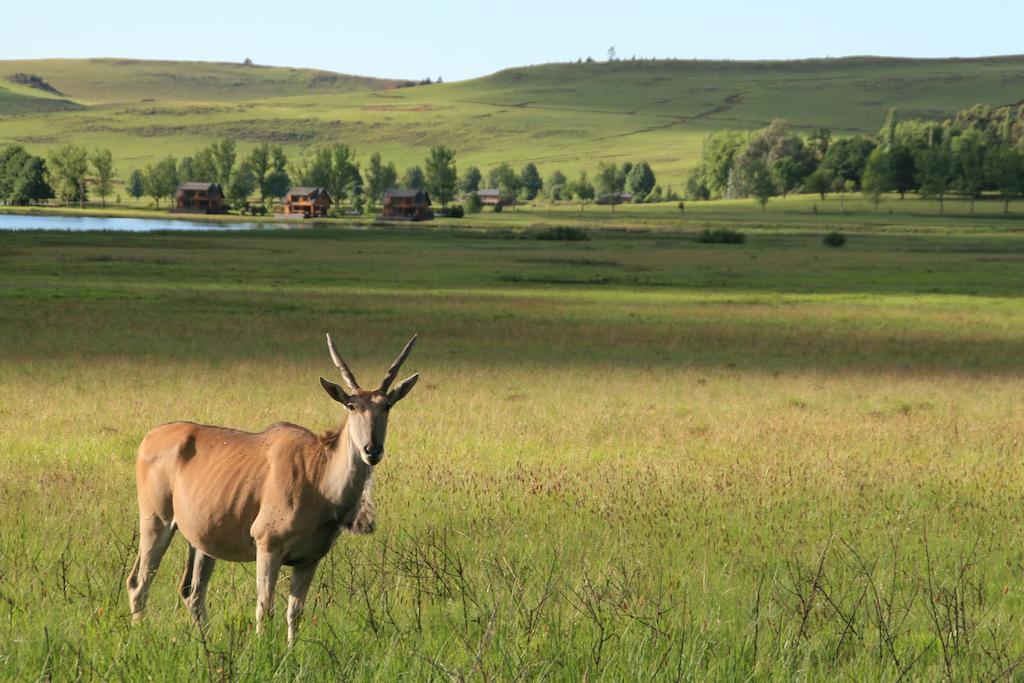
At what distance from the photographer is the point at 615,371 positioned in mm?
31016

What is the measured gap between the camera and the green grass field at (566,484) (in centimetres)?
804

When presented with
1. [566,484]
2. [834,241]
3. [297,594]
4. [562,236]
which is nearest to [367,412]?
[297,594]

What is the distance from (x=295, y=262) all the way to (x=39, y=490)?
215 feet

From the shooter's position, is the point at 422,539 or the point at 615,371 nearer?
the point at 422,539

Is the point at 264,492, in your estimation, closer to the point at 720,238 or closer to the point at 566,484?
the point at 566,484

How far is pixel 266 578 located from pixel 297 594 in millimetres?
292

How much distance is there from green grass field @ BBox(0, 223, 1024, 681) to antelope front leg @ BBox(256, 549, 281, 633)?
0.19m

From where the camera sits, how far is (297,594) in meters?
8.65

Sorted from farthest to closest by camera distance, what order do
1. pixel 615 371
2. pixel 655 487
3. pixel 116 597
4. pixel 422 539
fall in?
pixel 615 371
pixel 655 487
pixel 422 539
pixel 116 597

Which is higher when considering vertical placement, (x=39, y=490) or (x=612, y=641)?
(x=612, y=641)

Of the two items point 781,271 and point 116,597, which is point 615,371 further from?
point 781,271

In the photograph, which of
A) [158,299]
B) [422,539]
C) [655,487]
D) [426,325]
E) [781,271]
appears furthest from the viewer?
[781,271]

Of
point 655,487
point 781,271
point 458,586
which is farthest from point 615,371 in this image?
point 781,271

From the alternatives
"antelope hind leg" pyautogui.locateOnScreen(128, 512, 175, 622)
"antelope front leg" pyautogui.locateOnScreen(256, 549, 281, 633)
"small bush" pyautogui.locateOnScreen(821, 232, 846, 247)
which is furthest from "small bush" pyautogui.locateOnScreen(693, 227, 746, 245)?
"antelope front leg" pyautogui.locateOnScreen(256, 549, 281, 633)
